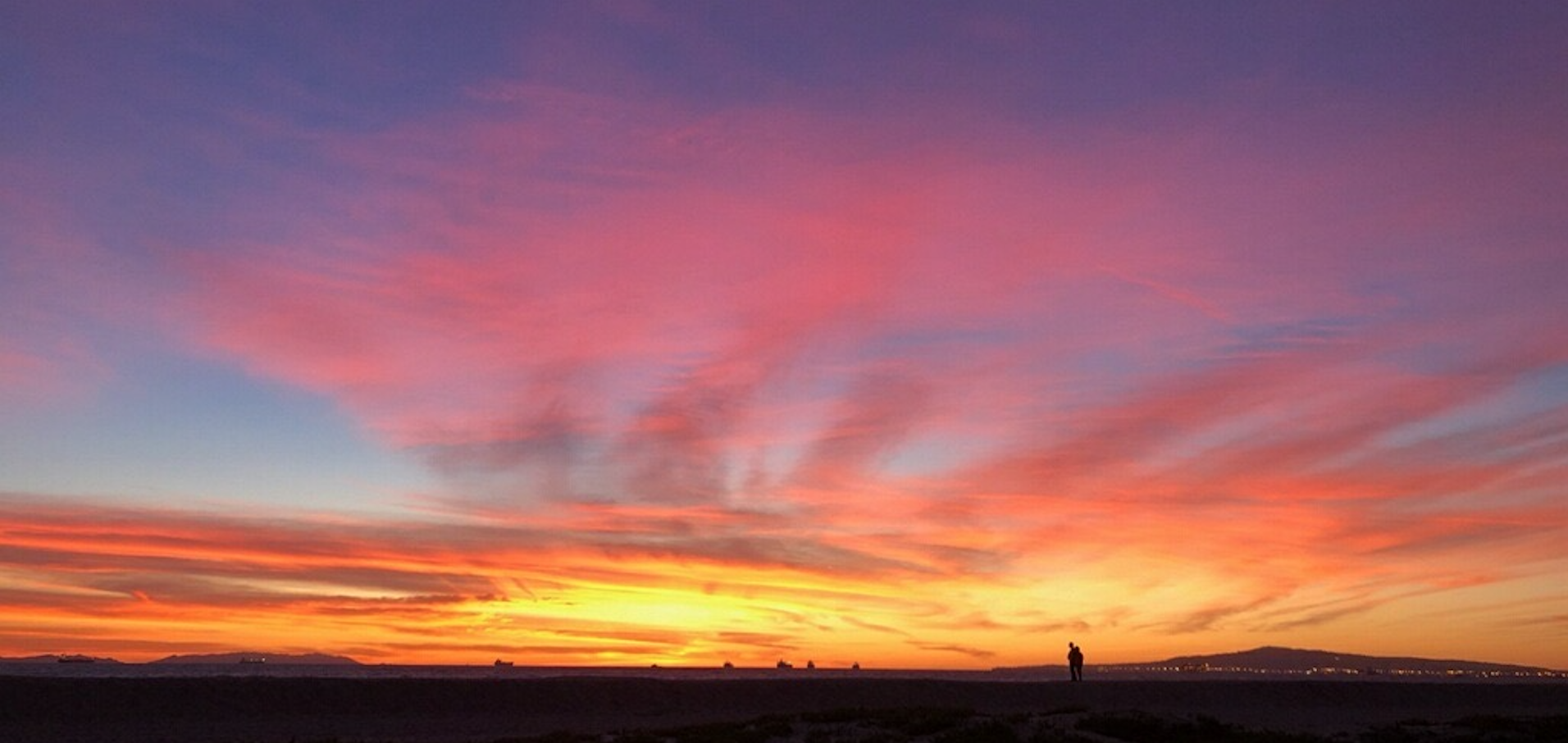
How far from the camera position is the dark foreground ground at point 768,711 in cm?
3119

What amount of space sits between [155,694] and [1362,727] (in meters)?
41.4

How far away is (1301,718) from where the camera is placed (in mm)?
45594

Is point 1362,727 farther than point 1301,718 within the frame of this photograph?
No

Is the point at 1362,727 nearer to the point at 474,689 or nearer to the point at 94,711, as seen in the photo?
the point at 474,689

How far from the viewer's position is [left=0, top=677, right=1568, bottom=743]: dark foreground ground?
31188 mm

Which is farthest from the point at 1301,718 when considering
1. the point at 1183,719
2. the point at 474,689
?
the point at 474,689

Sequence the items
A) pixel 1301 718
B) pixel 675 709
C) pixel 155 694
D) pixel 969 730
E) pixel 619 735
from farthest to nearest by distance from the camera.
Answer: pixel 675 709 → pixel 1301 718 → pixel 155 694 → pixel 619 735 → pixel 969 730

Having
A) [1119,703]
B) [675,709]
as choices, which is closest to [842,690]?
[675,709]

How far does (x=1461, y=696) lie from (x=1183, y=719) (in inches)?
1363

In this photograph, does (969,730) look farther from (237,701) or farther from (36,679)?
(36,679)

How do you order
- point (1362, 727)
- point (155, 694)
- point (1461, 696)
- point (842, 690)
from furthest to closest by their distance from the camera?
point (1461, 696)
point (842, 690)
point (155, 694)
point (1362, 727)

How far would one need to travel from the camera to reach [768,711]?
49062 mm

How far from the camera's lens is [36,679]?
4172cm

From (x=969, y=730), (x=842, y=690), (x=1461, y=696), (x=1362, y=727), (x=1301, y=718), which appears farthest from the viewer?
(x=1461, y=696)
